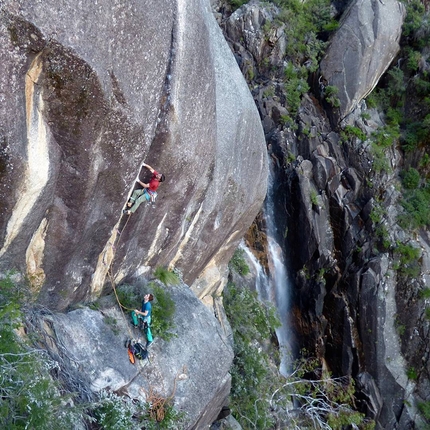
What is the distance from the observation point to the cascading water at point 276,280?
14.4m

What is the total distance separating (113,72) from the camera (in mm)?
5062

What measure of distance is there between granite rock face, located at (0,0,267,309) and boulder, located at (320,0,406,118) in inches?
385

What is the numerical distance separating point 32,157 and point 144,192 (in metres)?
1.90

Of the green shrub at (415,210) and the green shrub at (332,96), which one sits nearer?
the green shrub at (415,210)

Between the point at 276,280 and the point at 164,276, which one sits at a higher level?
the point at 164,276

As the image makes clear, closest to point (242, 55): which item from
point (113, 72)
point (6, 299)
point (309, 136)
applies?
point (309, 136)

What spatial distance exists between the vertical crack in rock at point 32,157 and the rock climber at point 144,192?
1550mm

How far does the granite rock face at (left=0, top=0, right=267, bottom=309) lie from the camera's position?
4.57 m

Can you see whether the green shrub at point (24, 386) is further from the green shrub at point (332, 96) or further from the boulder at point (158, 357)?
the green shrub at point (332, 96)

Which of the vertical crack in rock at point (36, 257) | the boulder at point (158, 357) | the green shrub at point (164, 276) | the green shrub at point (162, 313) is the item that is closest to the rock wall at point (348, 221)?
the green shrub at point (164, 276)

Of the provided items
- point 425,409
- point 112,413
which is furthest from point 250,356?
point 425,409

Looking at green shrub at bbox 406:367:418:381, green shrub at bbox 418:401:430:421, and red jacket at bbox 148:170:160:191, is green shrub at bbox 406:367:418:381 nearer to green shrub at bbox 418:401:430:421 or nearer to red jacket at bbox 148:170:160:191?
green shrub at bbox 418:401:430:421

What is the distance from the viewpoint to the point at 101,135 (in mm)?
5270

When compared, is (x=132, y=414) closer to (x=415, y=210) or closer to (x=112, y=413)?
(x=112, y=413)
